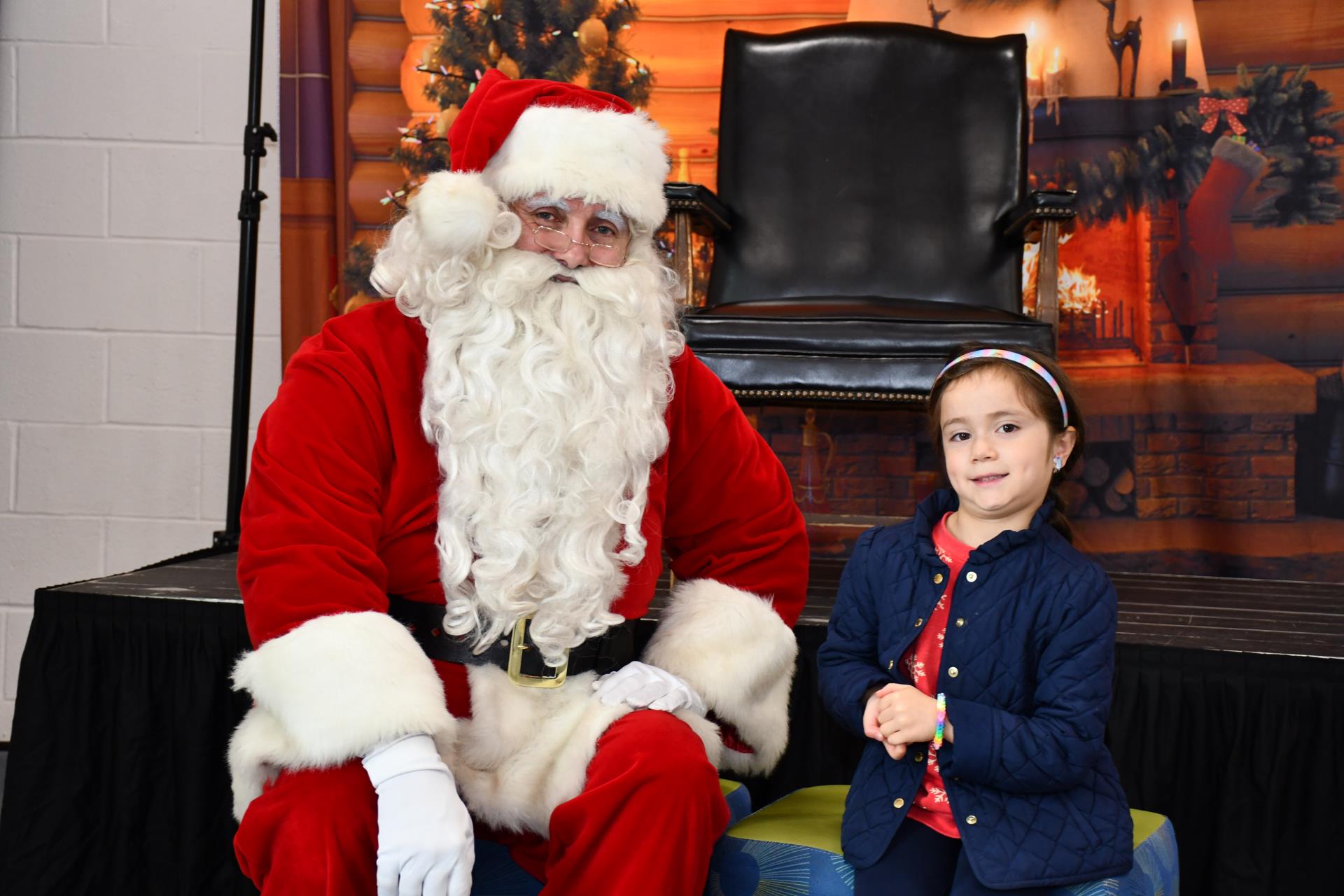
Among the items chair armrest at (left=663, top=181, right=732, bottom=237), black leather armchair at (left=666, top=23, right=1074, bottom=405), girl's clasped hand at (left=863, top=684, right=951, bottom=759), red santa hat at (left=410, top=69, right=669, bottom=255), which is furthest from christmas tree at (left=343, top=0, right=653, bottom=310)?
girl's clasped hand at (left=863, top=684, right=951, bottom=759)

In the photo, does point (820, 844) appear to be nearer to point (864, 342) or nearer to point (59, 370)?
point (864, 342)

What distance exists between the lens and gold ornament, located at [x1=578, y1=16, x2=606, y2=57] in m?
3.24

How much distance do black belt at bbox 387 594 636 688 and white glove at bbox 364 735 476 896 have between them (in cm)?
19

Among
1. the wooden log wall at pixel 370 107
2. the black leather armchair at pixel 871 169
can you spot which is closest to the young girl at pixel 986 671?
the black leather armchair at pixel 871 169

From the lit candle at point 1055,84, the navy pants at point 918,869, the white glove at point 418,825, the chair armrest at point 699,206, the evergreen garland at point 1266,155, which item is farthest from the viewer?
the lit candle at point 1055,84

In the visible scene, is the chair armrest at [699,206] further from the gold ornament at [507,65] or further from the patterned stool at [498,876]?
the patterned stool at [498,876]

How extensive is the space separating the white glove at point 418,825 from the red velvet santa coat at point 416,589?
3 cm

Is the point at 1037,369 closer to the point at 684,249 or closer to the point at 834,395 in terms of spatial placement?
the point at 834,395

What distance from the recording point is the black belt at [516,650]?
1443mm

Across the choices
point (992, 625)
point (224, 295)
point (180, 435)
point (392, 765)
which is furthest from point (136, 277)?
point (992, 625)

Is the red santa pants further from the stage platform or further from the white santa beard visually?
the stage platform

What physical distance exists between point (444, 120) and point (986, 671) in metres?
2.40

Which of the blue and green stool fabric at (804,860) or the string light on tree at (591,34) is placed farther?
the string light on tree at (591,34)

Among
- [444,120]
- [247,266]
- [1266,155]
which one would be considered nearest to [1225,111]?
[1266,155]
